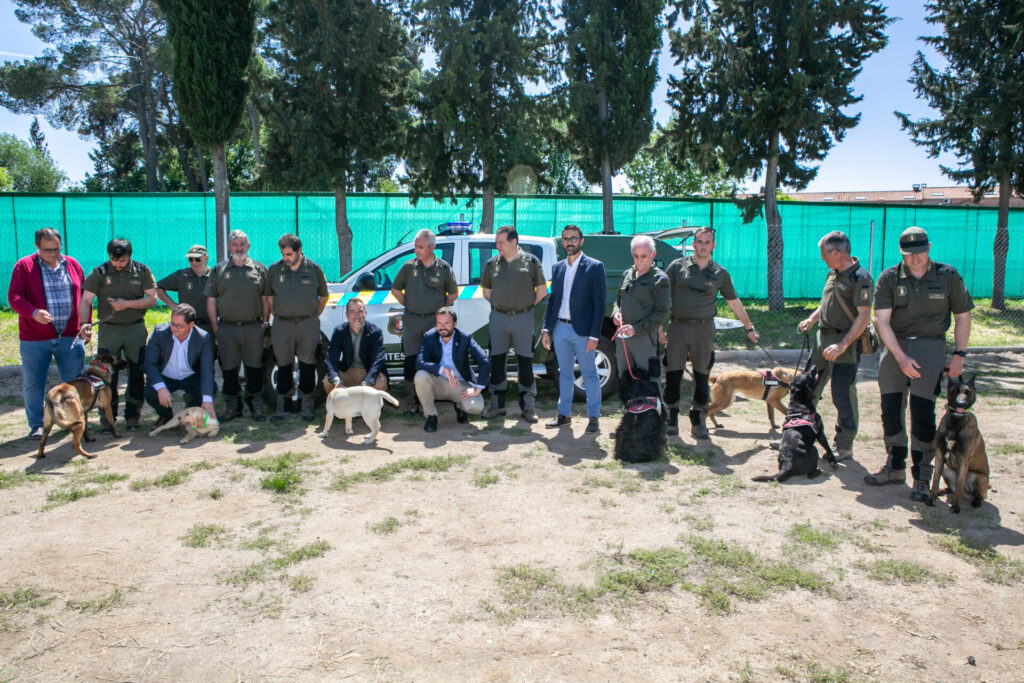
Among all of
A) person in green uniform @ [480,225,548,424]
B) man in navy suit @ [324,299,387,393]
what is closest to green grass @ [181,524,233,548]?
man in navy suit @ [324,299,387,393]

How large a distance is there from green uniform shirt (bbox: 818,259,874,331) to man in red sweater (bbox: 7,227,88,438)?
20.8 feet

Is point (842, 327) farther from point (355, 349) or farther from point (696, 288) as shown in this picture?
point (355, 349)

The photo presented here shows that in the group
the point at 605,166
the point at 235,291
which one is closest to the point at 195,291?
the point at 235,291

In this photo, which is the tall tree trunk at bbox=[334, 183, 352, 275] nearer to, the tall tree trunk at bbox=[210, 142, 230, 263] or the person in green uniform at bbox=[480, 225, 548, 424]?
the tall tree trunk at bbox=[210, 142, 230, 263]

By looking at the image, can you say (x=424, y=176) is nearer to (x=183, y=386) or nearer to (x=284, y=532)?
(x=183, y=386)

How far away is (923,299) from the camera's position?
15.0 ft

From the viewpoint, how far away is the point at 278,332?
22.1 feet

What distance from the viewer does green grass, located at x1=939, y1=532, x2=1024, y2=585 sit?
3586 mm

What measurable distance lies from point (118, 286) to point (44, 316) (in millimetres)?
694

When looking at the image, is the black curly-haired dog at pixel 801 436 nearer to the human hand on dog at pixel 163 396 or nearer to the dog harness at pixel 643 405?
the dog harness at pixel 643 405

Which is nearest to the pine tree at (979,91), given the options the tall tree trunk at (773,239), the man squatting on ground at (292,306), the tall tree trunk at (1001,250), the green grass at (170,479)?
the tall tree trunk at (1001,250)

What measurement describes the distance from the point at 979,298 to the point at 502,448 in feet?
56.7

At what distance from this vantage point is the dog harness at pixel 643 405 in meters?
5.56

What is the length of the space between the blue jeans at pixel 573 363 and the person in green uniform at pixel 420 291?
121cm
